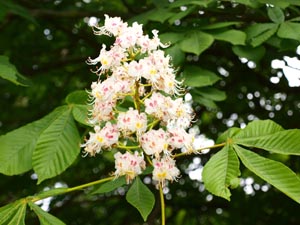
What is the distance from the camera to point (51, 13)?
3.04m

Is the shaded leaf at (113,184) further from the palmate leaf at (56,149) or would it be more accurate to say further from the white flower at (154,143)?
the white flower at (154,143)

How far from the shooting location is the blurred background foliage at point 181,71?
264cm

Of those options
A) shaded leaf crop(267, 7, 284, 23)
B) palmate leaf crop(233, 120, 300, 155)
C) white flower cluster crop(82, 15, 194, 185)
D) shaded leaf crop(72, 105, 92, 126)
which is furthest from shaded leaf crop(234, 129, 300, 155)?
shaded leaf crop(267, 7, 284, 23)

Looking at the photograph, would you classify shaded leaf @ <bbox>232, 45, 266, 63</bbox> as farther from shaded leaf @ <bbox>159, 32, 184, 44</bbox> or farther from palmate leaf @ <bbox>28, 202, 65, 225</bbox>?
palmate leaf @ <bbox>28, 202, 65, 225</bbox>

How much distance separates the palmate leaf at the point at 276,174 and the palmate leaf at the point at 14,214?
0.65m

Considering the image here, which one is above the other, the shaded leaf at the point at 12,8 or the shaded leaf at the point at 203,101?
the shaded leaf at the point at 12,8

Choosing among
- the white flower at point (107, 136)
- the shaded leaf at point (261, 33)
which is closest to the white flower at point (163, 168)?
the white flower at point (107, 136)

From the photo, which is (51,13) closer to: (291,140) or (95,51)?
(95,51)

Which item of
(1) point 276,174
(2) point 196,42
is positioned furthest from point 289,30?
(1) point 276,174

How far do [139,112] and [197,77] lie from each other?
2.36ft

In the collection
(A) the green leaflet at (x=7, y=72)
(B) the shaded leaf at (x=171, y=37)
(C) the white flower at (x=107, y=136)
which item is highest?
(C) the white flower at (x=107, y=136)

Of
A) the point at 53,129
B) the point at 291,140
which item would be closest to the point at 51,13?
the point at 53,129

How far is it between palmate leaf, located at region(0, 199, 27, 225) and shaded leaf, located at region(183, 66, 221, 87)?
847mm

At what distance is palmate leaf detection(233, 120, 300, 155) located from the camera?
1563 mm
